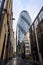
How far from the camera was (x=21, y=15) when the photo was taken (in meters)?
53.1

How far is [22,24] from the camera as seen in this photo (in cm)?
5403

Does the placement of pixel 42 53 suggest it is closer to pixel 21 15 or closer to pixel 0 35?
pixel 0 35

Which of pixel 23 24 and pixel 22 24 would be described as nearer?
pixel 23 24

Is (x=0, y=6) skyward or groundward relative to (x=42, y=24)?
skyward

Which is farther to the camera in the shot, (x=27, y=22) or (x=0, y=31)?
(x=27, y=22)

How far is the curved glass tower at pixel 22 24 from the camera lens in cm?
4918

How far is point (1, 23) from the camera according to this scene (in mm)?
15219

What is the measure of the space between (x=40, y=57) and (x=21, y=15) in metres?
43.5

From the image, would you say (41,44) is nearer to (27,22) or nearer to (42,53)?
(42,53)

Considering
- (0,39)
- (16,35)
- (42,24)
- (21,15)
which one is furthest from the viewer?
(16,35)

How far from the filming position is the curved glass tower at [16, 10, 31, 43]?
49181 mm

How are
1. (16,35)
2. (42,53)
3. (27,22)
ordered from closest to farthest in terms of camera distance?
(42,53), (27,22), (16,35)

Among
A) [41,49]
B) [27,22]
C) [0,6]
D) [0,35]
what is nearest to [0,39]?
[0,35]

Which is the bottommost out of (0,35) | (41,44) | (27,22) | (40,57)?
(40,57)
